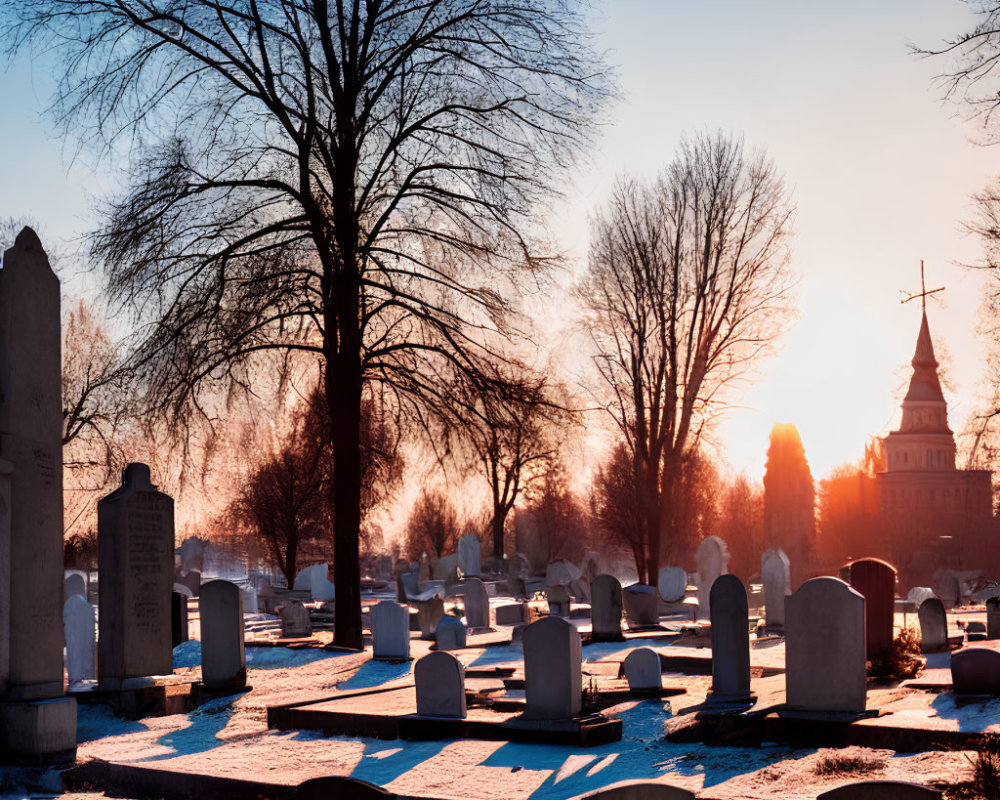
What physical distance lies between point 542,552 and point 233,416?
49600 mm

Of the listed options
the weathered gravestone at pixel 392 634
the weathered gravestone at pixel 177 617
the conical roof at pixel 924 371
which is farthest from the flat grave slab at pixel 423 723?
the conical roof at pixel 924 371

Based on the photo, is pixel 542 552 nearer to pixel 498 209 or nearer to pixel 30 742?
pixel 498 209

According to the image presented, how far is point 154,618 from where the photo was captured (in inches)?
506

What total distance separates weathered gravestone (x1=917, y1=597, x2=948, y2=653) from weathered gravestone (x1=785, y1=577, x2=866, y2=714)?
5.57 metres

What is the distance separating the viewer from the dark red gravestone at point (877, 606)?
12203 millimetres

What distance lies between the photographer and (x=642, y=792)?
398cm

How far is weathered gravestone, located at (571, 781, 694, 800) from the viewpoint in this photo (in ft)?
13.0

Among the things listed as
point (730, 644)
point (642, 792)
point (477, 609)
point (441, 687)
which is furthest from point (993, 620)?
point (642, 792)

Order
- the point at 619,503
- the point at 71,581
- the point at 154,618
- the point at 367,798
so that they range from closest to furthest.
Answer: the point at 367,798, the point at 154,618, the point at 71,581, the point at 619,503

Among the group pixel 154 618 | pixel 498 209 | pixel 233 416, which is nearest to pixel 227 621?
pixel 154 618

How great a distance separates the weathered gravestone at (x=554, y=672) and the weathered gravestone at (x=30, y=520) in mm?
4043

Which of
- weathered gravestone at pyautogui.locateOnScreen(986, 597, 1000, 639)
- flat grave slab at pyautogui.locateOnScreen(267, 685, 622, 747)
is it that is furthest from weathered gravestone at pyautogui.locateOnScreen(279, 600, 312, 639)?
weathered gravestone at pyautogui.locateOnScreen(986, 597, 1000, 639)

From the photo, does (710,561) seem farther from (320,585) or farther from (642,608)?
(320,585)

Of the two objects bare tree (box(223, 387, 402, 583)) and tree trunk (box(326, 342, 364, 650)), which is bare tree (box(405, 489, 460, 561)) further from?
Result: tree trunk (box(326, 342, 364, 650))
